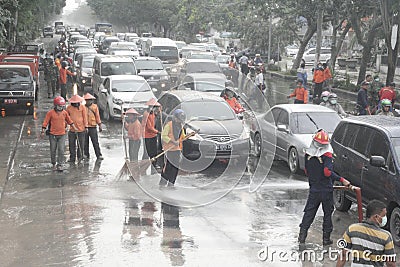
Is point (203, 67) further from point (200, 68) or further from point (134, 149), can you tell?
point (134, 149)

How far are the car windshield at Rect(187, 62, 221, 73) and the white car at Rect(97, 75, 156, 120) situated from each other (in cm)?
515

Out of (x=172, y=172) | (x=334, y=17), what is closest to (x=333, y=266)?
(x=172, y=172)

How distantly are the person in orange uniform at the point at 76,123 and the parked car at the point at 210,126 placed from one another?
205cm

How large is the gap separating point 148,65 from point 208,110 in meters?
16.0

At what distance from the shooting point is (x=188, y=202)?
12.3 m

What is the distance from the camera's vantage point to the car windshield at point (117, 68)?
27.5m

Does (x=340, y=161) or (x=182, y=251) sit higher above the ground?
(x=340, y=161)

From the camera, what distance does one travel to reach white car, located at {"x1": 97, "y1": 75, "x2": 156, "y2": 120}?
21.9m

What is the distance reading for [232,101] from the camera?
17.9 m

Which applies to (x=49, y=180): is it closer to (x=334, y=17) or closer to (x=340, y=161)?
(x=340, y=161)

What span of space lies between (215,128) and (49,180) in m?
3.91

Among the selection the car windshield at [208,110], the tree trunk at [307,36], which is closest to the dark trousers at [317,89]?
the car windshield at [208,110]

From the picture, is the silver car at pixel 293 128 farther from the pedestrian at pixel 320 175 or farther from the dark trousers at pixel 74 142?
the pedestrian at pixel 320 175

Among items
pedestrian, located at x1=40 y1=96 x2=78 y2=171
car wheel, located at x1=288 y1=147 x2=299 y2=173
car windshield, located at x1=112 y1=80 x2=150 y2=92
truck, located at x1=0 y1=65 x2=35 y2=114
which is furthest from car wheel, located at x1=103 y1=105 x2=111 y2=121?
car wheel, located at x1=288 y1=147 x2=299 y2=173
